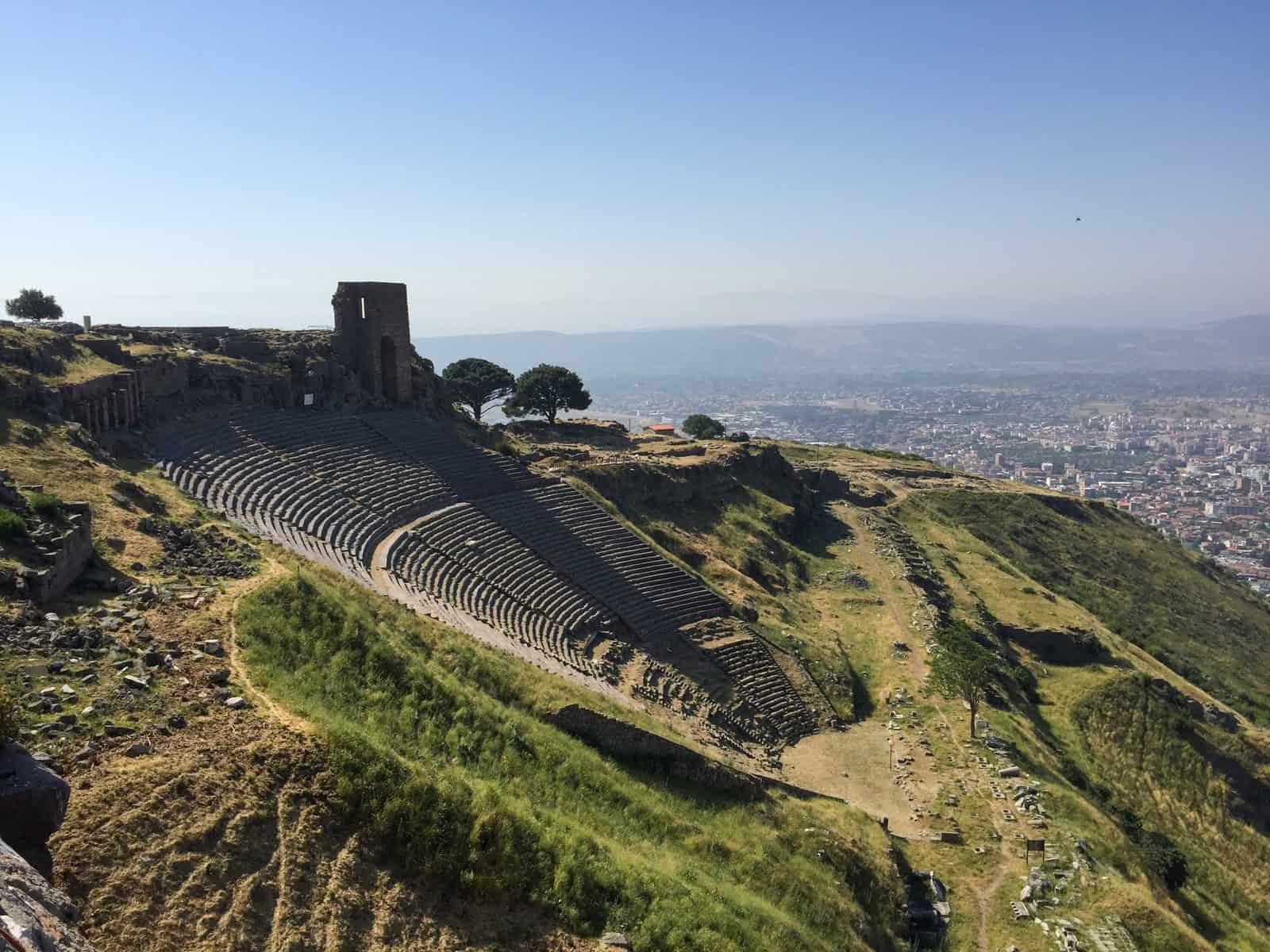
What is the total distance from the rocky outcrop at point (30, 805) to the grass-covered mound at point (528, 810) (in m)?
2.89

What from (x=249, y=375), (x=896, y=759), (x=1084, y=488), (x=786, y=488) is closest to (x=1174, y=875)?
(x=896, y=759)

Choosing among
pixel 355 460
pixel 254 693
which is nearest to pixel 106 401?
pixel 355 460

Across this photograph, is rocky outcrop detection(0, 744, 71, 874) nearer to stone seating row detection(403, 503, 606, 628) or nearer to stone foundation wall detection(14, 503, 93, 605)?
stone foundation wall detection(14, 503, 93, 605)

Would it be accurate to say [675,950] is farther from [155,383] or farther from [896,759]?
[155,383]

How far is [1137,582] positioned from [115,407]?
54902 millimetres

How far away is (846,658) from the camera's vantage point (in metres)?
30.9

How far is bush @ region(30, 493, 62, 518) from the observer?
48.5ft

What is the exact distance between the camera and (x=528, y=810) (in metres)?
12.0

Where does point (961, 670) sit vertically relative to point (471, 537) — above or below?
below

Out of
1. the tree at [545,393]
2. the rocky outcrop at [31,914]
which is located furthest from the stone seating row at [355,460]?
the tree at [545,393]

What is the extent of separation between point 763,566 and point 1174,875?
62.2 ft

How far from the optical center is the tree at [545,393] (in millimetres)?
55656

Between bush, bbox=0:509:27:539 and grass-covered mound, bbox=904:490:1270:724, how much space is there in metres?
46.0

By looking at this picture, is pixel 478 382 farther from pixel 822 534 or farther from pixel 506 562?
pixel 506 562
